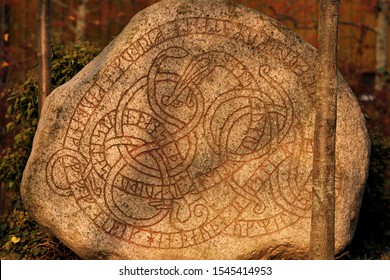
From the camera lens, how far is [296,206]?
5.96 metres

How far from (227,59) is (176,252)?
1.36 meters

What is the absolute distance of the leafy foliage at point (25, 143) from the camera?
6.74m

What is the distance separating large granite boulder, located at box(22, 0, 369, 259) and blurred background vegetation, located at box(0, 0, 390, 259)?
692 millimetres

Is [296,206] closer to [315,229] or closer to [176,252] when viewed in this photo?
[315,229]

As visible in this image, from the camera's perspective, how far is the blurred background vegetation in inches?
272

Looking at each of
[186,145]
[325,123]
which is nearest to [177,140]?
[186,145]

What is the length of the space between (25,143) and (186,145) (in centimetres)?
168

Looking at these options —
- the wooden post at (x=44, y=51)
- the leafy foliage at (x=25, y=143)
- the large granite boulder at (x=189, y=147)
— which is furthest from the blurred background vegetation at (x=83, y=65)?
the large granite boulder at (x=189, y=147)

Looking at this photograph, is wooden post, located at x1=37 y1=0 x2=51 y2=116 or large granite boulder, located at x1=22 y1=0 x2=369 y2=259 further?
wooden post, located at x1=37 y1=0 x2=51 y2=116

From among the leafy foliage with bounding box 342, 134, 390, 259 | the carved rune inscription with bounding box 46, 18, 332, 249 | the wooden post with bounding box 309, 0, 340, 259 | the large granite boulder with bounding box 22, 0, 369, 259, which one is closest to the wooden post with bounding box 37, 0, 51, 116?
the large granite boulder with bounding box 22, 0, 369, 259

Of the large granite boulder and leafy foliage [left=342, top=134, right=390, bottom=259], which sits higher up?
the large granite boulder

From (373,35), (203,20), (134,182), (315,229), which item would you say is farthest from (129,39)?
(373,35)

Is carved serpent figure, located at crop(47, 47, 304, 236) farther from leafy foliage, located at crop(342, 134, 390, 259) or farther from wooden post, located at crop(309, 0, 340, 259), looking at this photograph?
leafy foliage, located at crop(342, 134, 390, 259)

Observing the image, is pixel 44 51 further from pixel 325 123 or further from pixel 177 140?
pixel 325 123
